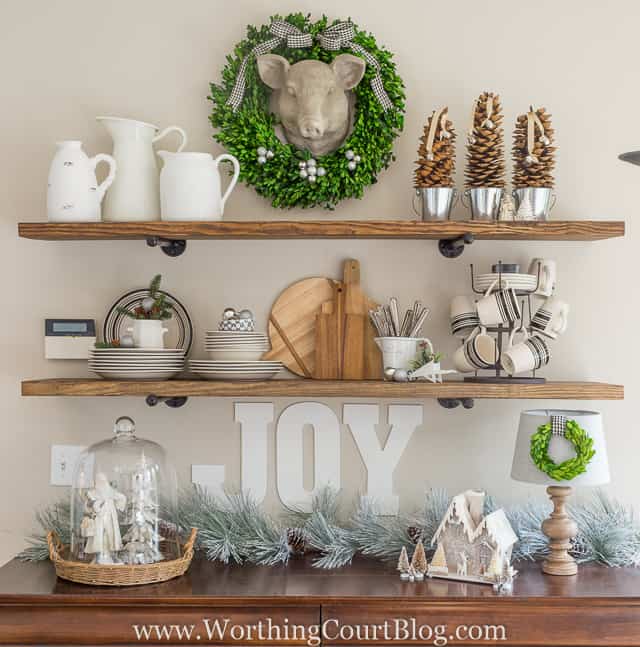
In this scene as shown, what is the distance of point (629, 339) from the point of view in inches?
93.7

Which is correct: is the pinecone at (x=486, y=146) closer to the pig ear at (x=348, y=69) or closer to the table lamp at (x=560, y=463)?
the pig ear at (x=348, y=69)

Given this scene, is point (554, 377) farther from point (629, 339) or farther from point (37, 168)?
point (37, 168)

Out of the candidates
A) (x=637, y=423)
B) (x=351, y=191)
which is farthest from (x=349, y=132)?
(x=637, y=423)

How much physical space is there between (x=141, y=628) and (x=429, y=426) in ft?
2.97

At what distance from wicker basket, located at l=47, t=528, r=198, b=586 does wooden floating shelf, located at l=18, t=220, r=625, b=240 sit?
73 centimetres

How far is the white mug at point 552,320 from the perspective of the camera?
2.26 metres

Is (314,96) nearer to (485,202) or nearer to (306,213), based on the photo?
(306,213)

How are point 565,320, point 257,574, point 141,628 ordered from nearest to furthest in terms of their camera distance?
1. point 141,628
2. point 257,574
3. point 565,320

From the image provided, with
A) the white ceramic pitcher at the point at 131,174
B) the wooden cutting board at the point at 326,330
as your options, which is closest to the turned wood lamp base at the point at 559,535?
the wooden cutting board at the point at 326,330

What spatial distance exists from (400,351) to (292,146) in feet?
1.99

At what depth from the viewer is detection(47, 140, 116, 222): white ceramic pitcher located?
219 centimetres

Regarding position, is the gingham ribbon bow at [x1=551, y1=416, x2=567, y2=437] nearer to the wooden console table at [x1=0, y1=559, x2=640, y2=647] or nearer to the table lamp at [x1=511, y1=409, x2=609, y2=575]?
the table lamp at [x1=511, y1=409, x2=609, y2=575]

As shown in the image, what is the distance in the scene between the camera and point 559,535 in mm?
2092

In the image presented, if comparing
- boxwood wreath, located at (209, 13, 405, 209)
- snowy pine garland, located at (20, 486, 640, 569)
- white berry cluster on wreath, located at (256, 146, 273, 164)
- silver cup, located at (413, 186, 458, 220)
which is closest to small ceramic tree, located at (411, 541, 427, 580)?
snowy pine garland, located at (20, 486, 640, 569)
